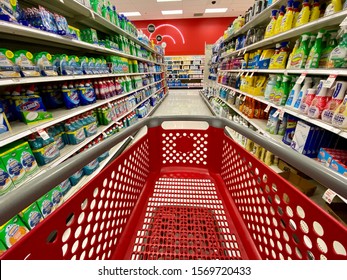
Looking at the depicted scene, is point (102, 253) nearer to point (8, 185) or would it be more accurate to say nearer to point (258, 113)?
point (8, 185)

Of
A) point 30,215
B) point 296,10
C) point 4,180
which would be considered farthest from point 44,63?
point 296,10

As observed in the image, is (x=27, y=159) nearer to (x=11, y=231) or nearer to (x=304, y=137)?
(x=11, y=231)

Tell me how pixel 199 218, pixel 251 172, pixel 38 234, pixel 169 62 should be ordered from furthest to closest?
pixel 169 62
pixel 199 218
pixel 251 172
pixel 38 234

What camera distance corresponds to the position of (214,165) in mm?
1238

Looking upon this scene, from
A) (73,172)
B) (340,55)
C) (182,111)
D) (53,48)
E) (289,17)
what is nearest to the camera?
(73,172)

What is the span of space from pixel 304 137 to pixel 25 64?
6.96 feet

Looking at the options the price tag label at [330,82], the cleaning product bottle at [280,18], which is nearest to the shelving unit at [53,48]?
the price tag label at [330,82]

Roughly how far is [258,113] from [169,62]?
10.4 m

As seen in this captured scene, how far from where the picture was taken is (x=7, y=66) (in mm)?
1127

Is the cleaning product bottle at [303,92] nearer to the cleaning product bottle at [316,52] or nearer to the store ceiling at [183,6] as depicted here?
the cleaning product bottle at [316,52]

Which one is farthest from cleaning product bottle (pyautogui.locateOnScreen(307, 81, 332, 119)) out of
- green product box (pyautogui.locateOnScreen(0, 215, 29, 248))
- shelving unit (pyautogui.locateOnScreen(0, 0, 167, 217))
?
green product box (pyautogui.locateOnScreen(0, 215, 29, 248))

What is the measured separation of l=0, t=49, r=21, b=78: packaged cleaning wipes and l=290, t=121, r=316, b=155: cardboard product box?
81.9 inches

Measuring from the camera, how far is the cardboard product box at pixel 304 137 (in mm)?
1384
